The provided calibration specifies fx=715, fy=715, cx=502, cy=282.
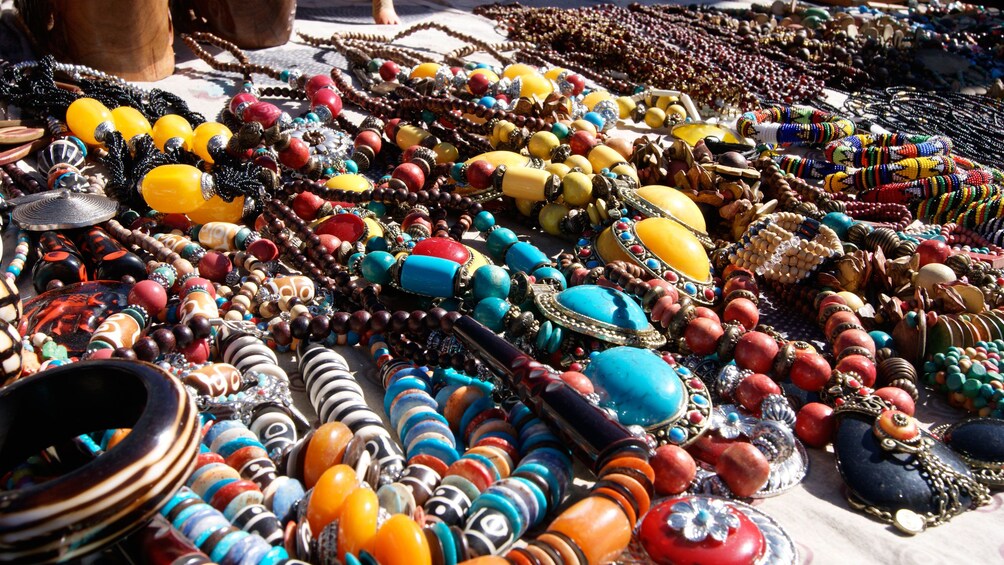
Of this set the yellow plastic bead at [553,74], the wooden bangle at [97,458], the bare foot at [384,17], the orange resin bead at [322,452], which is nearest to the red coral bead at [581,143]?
the yellow plastic bead at [553,74]

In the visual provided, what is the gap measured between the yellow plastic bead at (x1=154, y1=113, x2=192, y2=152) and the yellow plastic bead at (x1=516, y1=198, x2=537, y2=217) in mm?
1208

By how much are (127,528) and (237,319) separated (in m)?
0.93

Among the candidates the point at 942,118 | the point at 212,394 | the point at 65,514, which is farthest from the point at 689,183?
the point at 942,118

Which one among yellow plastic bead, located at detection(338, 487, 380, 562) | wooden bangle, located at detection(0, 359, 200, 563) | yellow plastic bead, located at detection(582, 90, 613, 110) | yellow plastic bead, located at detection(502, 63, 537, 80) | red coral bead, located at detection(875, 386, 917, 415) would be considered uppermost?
wooden bangle, located at detection(0, 359, 200, 563)

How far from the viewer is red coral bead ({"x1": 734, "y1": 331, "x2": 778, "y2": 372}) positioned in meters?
1.77

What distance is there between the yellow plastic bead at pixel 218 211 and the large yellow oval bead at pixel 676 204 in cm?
133

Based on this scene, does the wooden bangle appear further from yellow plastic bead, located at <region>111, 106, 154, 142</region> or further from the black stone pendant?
yellow plastic bead, located at <region>111, 106, 154, 142</region>

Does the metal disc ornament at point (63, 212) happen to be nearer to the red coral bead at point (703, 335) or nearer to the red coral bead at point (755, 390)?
the red coral bead at point (703, 335)

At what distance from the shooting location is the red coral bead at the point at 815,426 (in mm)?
1624

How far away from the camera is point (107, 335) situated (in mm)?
1622

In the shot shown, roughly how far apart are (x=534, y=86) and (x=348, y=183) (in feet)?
4.62

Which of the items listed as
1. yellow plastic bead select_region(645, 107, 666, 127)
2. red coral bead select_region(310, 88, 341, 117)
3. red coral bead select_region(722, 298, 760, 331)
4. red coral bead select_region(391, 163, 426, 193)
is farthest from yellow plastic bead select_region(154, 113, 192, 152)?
yellow plastic bead select_region(645, 107, 666, 127)

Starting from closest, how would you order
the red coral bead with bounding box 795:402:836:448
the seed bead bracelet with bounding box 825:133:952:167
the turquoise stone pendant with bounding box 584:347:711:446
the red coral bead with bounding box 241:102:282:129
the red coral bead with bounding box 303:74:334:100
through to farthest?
the turquoise stone pendant with bounding box 584:347:711:446, the red coral bead with bounding box 795:402:836:448, the red coral bead with bounding box 241:102:282:129, the seed bead bracelet with bounding box 825:133:952:167, the red coral bead with bounding box 303:74:334:100

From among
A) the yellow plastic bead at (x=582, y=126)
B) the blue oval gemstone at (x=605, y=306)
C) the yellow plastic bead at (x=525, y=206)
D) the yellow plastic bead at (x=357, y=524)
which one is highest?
the yellow plastic bead at (x=357, y=524)
